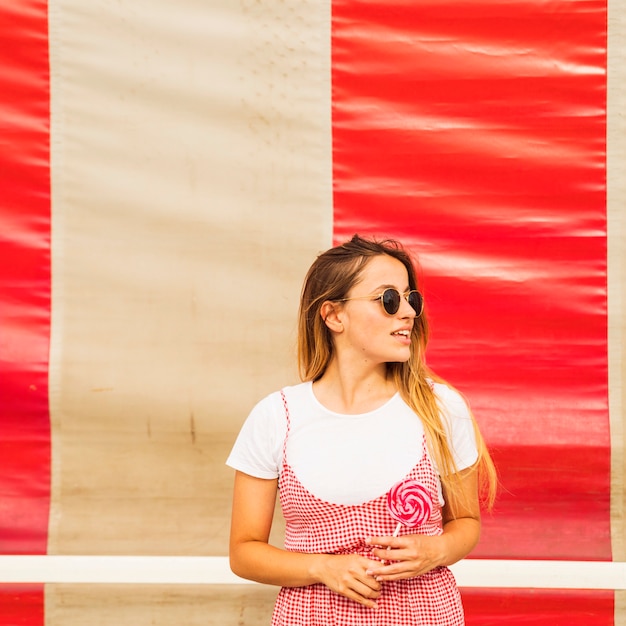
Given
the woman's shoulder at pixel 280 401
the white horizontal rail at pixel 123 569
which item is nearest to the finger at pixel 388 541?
the woman's shoulder at pixel 280 401

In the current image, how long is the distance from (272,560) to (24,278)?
123 centimetres

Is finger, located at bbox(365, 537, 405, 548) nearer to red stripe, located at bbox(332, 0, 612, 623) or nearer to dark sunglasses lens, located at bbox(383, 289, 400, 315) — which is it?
dark sunglasses lens, located at bbox(383, 289, 400, 315)

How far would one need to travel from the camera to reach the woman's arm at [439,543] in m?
1.59

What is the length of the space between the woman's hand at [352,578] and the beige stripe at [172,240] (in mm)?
881

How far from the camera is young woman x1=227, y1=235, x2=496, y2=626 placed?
165 centimetres

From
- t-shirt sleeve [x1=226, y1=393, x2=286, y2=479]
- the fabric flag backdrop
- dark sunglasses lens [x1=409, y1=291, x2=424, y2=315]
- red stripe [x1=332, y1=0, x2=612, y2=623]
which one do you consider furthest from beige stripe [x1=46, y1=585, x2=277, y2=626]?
dark sunglasses lens [x1=409, y1=291, x2=424, y2=315]

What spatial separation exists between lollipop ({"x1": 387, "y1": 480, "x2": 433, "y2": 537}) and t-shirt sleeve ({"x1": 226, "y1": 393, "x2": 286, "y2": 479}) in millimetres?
269

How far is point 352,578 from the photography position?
1.60 m

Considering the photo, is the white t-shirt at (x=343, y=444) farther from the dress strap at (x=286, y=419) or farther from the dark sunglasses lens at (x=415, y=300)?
the dark sunglasses lens at (x=415, y=300)

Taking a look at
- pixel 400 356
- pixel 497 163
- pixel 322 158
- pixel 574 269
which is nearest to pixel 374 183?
pixel 322 158

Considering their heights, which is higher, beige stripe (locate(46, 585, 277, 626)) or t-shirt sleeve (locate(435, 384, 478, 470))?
t-shirt sleeve (locate(435, 384, 478, 470))

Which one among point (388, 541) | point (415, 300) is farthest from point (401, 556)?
point (415, 300)

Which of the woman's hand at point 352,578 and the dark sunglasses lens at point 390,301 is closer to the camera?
the woman's hand at point 352,578

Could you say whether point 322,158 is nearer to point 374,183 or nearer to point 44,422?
point 374,183
